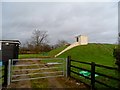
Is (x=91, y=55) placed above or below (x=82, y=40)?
below

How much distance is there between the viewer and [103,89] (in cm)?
696

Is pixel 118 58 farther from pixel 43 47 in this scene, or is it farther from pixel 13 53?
pixel 43 47

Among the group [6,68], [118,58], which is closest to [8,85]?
[6,68]

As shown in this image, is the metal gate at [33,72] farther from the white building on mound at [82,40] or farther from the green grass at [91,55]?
the white building on mound at [82,40]

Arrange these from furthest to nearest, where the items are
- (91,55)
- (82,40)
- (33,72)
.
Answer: (82,40) → (91,55) → (33,72)

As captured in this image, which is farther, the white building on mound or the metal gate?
the white building on mound

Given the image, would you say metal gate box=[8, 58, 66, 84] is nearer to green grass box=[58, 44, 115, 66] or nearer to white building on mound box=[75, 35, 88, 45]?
green grass box=[58, 44, 115, 66]

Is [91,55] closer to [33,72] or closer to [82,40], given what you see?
[82,40]

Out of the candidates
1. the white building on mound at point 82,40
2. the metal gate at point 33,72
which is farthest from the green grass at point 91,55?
the metal gate at point 33,72

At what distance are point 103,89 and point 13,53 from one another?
17.2 meters

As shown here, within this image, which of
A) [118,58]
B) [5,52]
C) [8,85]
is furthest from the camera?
[5,52]

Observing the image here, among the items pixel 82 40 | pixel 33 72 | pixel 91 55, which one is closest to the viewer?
pixel 33 72

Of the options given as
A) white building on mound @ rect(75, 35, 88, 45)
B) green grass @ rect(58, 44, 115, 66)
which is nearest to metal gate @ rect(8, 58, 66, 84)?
green grass @ rect(58, 44, 115, 66)

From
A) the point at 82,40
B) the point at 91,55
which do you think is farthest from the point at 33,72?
the point at 82,40
